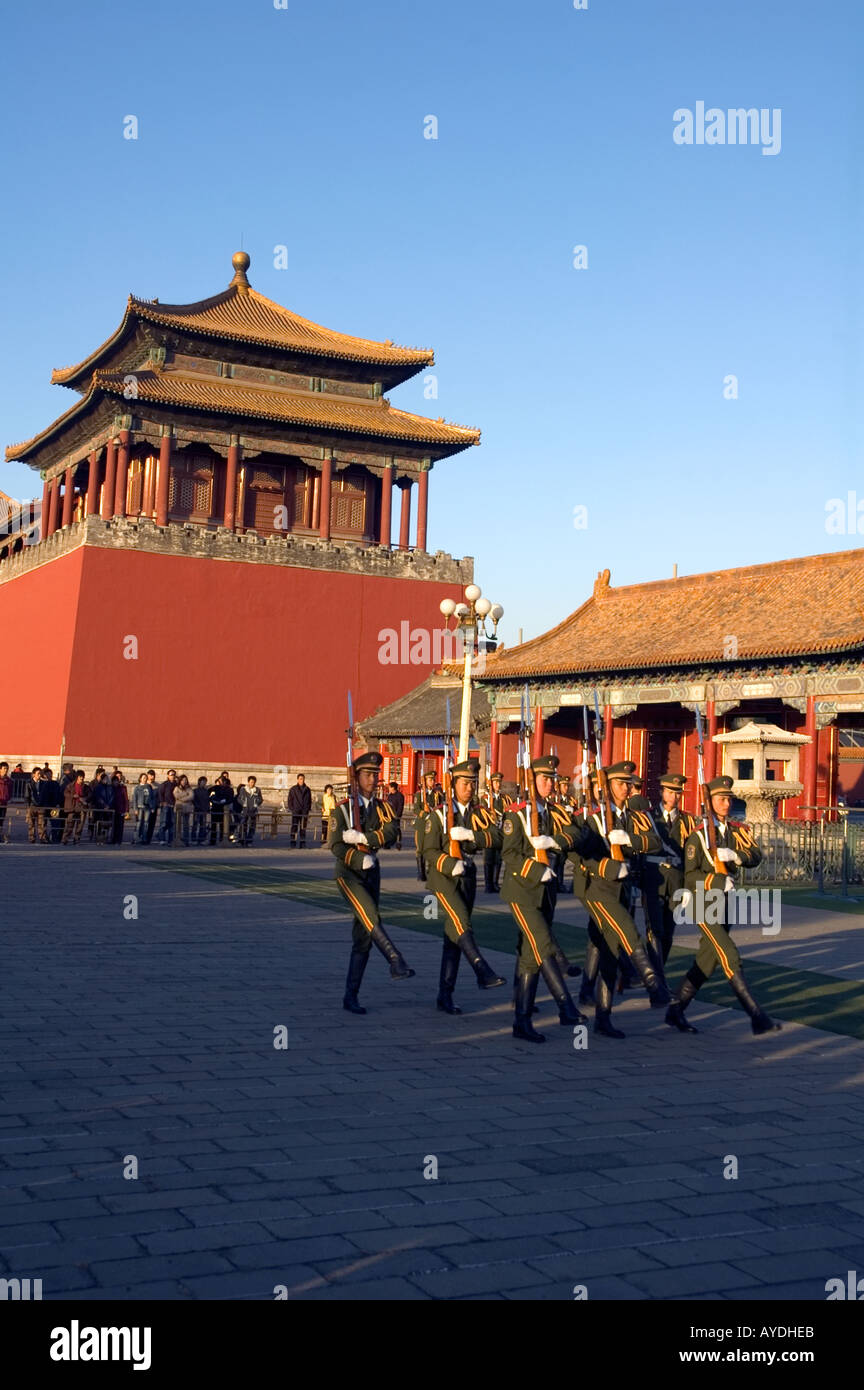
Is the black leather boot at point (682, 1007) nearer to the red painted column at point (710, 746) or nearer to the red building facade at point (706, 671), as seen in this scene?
the red building facade at point (706, 671)

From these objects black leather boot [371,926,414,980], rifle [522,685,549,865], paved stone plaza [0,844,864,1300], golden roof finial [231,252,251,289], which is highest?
golden roof finial [231,252,251,289]

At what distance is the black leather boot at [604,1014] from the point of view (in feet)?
24.2

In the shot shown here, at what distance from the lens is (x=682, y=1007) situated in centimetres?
755

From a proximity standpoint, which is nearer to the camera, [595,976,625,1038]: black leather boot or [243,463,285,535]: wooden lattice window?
[595,976,625,1038]: black leather boot

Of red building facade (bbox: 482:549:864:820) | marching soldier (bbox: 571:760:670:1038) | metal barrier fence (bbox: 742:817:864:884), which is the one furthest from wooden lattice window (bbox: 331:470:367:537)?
marching soldier (bbox: 571:760:670:1038)

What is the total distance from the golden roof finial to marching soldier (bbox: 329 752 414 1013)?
34632 mm

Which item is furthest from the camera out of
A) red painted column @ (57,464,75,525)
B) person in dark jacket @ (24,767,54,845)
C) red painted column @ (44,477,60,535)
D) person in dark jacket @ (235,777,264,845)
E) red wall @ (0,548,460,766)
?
red painted column @ (44,477,60,535)

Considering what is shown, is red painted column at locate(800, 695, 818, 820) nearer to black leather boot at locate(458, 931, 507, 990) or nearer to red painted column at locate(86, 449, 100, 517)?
black leather boot at locate(458, 931, 507, 990)

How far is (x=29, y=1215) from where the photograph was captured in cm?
401

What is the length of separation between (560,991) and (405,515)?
1328 inches

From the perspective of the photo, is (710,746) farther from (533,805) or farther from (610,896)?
(533,805)

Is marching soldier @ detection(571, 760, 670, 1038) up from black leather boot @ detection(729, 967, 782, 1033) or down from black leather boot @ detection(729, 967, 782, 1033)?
up

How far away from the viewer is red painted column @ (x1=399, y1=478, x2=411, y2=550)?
3991 cm

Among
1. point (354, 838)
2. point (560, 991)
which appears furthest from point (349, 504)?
point (560, 991)
